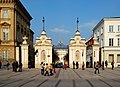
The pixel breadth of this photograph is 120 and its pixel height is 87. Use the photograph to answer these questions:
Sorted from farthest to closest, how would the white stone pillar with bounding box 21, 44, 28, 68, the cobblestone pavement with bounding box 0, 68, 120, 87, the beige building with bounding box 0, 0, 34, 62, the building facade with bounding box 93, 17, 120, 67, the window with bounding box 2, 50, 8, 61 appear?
the building facade with bounding box 93, 17, 120, 67, the window with bounding box 2, 50, 8, 61, the beige building with bounding box 0, 0, 34, 62, the white stone pillar with bounding box 21, 44, 28, 68, the cobblestone pavement with bounding box 0, 68, 120, 87

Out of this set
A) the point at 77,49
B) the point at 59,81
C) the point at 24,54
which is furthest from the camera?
the point at 77,49

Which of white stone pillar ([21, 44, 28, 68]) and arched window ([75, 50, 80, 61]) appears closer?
white stone pillar ([21, 44, 28, 68])

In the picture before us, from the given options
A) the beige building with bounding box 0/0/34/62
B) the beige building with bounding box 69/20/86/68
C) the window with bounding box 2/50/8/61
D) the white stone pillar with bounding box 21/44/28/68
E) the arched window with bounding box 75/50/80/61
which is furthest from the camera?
the window with bounding box 2/50/8/61

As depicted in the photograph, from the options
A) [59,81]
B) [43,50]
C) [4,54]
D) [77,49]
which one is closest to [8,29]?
[4,54]

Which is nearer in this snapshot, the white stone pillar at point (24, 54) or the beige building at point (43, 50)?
the white stone pillar at point (24, 54)

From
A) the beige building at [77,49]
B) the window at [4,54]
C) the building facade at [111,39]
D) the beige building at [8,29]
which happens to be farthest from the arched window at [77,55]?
the window at [4,54]

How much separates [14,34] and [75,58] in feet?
47.4

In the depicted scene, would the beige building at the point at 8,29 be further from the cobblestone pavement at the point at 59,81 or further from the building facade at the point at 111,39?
the cobblestone pavement at the point at 59,81

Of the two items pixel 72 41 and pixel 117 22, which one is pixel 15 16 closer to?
pixel 72 41

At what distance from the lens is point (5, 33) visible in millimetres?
61438

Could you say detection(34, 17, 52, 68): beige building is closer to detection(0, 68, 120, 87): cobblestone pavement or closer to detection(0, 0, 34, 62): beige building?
detection(0, 0, 34, 62): beige building

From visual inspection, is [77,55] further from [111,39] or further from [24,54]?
[111,39]

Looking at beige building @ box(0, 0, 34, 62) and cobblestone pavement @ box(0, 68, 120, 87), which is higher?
beige building @ box(0, 0, 34, 62)

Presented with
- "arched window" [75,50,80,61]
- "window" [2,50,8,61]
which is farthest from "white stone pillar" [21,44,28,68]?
"window" [2,50,8,61]
